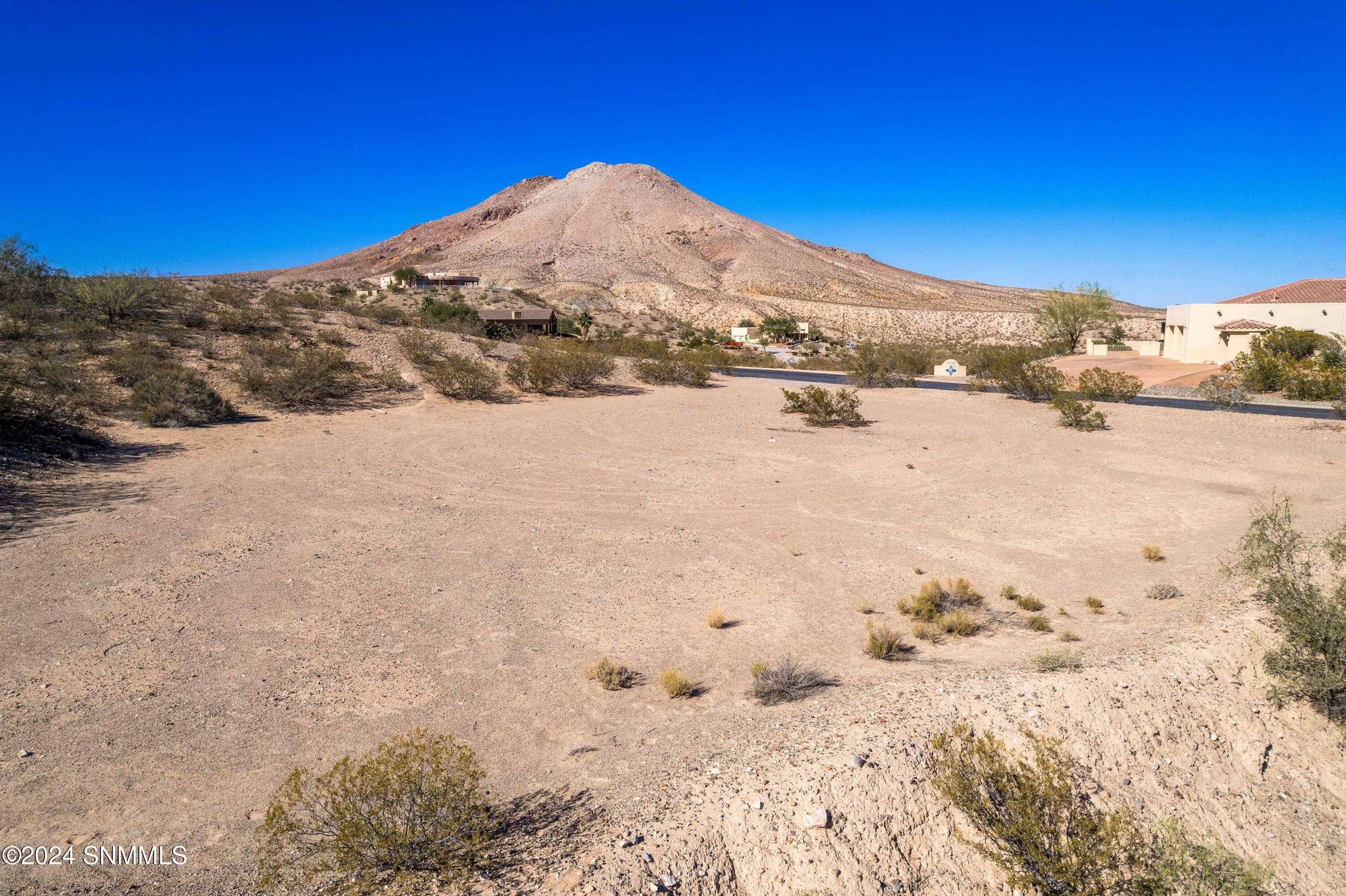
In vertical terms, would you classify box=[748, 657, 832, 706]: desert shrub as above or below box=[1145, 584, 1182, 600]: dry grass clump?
below

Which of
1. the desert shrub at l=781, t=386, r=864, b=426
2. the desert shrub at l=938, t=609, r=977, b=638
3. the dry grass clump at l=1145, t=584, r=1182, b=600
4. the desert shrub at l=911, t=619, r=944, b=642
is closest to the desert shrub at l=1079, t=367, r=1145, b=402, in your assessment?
→ the desert shrub at l=781, t=386, r=864, b=426

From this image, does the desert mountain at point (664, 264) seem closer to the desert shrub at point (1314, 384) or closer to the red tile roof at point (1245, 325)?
the red tile roof at point (1245, 325)

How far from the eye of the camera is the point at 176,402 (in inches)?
666

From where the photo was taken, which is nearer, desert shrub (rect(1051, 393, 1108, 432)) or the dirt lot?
the dirt lot

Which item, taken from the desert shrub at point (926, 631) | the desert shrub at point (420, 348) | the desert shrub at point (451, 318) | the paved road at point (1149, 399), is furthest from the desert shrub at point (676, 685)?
the desert shrub at point (451, 318)

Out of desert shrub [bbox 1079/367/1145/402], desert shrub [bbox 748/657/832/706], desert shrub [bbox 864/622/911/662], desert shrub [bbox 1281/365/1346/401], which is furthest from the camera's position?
desert shrub [bbox 1079/367/1145/402]

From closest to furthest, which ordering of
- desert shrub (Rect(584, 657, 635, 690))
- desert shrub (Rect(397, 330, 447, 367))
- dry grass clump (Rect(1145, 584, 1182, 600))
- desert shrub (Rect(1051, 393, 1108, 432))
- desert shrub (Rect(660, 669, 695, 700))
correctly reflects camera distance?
1. desert shrub (Rect(660, 669, 695, 700))
2. desert shrub (Rect(584, 657, 635, 690))
3. dry grass clump (Rect(1145, 584, 1182, 600))
4. desert shrub (Rect(1051, 393, 1108, 432))
5. desert shrub (Rect(397, 330, 447, 367))

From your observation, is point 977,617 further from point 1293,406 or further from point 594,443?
point 1293,406

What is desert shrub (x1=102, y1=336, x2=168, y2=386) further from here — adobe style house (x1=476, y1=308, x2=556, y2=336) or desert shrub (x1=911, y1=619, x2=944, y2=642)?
adobe style house (x1=476, y1=308, x2=556, y2=336)

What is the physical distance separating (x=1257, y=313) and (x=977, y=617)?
40047 millimetres

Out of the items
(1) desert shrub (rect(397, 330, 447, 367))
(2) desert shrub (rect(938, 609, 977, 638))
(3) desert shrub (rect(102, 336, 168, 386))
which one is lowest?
(2) desert shrub (rect(938, 609, 977, 638))

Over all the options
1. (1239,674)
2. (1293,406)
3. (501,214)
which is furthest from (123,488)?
(501,214)

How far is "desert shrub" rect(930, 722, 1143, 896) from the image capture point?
4.21 metres

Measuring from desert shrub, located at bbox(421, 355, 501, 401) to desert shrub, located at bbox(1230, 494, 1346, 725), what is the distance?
19.9 metres
